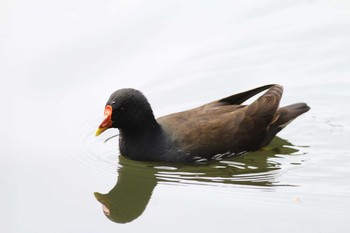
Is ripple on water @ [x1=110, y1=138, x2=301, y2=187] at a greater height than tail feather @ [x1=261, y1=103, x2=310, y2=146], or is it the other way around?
tail feather @ [x1=261, y1=103, x2=310, y2=146]

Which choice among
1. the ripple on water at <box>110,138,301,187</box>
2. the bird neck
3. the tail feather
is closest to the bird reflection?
the ripple on water at <box>110,138,301,187</box>

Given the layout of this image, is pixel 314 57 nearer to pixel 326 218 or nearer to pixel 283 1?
pixel 283 1

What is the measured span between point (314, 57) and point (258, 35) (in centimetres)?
91

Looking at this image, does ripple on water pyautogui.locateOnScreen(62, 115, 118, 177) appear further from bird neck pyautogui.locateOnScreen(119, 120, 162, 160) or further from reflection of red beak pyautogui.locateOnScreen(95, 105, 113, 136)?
reflection of red beak pyautogui.locateOnScreen(95, 105, 113, 136)

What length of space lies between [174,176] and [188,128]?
0.59 metres

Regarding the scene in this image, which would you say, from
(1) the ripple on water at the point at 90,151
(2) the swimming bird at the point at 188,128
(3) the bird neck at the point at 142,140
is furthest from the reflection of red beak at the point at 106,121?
(1) the ripple on water at the point at 90,151

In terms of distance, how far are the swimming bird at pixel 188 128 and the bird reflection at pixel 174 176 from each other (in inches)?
3.8

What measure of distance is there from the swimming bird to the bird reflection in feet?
0.31

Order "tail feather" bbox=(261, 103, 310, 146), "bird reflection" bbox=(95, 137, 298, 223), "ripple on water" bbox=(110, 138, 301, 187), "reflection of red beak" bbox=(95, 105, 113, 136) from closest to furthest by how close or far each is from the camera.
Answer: "bird reflection" bbox=(95, 137, 298, 223) → "ripple on water" bbox=(110, 138, 301, 187) → "reflection of red beak" bbox=(95, 105, 113, 136) → "tail feather" bbox=(261, 103, 310, 146)

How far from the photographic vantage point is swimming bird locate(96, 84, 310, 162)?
9.12 meters

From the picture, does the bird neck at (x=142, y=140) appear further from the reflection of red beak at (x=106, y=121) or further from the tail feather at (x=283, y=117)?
the tail feather at (x=283, y=117)

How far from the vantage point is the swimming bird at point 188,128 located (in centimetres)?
912

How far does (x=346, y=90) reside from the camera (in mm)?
10555

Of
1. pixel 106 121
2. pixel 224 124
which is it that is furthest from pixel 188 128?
pixel 106 121
